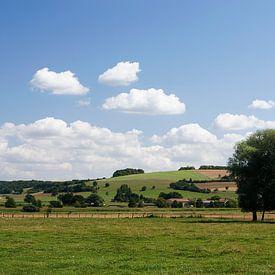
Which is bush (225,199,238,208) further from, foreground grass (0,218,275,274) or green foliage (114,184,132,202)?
foreground grass (0,218,275,274)

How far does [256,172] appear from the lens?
7250 centimetres

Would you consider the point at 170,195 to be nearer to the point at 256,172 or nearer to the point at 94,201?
the point at 94,201

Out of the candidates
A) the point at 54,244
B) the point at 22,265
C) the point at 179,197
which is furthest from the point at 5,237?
the point at 179,197

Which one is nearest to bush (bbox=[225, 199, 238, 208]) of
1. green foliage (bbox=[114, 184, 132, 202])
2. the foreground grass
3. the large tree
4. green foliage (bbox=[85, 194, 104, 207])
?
green foliage (bbox=[85, 194, 104, 207])

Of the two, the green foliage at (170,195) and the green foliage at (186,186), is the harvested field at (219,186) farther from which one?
the green foliage at (170,195)

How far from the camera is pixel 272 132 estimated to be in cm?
7394

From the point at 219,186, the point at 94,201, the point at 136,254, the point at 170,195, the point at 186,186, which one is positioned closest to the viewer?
the point at 136,254

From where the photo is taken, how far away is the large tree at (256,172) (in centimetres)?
7162

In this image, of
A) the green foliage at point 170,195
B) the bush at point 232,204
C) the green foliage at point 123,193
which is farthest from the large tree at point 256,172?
the green foliage at point 123,193

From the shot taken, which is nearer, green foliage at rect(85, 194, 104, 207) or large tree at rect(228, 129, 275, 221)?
large tree at rect(228, 129, 275, 221)

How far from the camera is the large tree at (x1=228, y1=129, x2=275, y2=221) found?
71625 mm

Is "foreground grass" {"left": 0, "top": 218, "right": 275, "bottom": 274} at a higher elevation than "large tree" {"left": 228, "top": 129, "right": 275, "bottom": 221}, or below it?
below

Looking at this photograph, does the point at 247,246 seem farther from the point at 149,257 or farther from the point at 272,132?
the point at 272,132

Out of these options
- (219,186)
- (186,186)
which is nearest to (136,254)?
(219,186)
